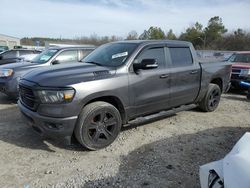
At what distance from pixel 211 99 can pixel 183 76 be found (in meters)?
1.66

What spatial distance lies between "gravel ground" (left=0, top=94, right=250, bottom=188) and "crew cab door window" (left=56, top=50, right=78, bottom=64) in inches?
99.7

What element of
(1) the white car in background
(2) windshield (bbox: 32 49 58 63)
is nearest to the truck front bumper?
(1) the white car in background

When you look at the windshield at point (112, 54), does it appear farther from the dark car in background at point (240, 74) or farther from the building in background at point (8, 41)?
the building in background at point (8, 41)

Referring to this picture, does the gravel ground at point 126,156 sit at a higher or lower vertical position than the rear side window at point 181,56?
lower

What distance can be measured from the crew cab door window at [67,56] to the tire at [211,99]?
425 centimetres

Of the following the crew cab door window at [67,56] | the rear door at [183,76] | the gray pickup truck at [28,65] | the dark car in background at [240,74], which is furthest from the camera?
the dark car in background at [240,74]

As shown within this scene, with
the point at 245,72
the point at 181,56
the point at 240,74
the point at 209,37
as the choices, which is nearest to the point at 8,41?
the point at 209,37

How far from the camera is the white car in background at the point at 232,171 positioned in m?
2.11

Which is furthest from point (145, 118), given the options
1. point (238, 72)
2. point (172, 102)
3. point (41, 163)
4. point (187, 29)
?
point (187, 29)

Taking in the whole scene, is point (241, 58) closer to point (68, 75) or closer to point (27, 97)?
point (68, 75)

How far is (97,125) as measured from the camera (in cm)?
439

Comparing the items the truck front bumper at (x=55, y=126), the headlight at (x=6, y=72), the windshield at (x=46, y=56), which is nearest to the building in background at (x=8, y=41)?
the windshield at (x=46, y=56)

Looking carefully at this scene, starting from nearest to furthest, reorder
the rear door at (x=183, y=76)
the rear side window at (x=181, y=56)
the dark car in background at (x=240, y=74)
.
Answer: the rear door at (x=183, y=76) → the rear side window at (x=181, y=56) → the dark car in background at (x=240, y=74)

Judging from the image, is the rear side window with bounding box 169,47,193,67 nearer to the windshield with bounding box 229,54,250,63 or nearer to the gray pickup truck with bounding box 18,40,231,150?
the gray pickup truck with bounding box 18,40,231,150
